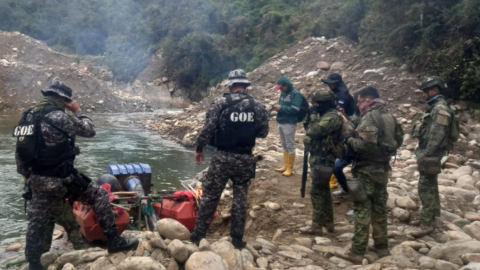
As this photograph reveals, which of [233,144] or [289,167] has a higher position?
[233,144]

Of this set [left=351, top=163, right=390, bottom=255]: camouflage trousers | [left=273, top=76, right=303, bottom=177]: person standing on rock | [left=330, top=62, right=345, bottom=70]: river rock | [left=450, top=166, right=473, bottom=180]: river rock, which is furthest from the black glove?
[left=330, top=62, right=345, bottom=70]: river rock

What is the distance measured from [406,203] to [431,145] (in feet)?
3.53

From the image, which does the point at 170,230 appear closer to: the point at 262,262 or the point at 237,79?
the point at 262,262

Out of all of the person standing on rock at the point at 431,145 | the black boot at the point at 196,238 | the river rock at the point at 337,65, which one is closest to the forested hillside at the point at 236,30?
the river rock at the point at 337,65

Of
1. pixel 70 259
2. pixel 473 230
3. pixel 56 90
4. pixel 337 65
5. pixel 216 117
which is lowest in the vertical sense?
pixel 70 259

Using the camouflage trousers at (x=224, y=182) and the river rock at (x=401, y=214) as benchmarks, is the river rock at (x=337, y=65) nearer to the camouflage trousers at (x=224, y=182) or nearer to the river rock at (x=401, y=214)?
the river rock at (x=401, y=214)

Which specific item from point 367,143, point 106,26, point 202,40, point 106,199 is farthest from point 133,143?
point 106,26

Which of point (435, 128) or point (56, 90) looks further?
point (435, 128)

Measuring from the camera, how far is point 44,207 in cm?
432

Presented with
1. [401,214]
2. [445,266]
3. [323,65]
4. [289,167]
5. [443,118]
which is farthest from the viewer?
[323,65]

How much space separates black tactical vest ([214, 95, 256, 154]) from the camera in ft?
14.5

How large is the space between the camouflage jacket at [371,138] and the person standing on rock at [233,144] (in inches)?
37.3

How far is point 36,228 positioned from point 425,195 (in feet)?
13.7

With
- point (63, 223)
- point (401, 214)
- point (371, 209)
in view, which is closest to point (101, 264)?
point (63, 223)
